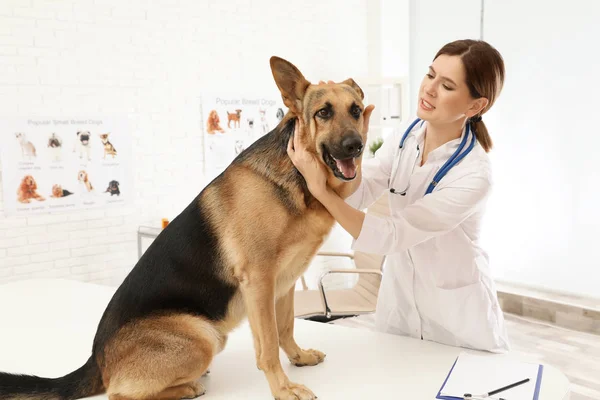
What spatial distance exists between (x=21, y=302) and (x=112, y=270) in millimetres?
2254

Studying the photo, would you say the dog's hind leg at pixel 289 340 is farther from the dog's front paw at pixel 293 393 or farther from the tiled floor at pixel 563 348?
the tiled floor at pixel 563 348

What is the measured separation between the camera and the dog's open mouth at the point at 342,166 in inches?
57.6

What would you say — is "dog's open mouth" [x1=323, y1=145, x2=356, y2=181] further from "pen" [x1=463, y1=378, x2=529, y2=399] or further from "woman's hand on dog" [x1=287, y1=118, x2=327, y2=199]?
"pen" [x1=463, y1=378, x2=529, y2=399]

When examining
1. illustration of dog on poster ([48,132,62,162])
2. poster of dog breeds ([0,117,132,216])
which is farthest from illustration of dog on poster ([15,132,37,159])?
illustration of dog on poster ([48,132,62,162])

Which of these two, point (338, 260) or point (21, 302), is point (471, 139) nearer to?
point (21, 302)

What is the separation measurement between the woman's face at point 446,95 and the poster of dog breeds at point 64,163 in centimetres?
337

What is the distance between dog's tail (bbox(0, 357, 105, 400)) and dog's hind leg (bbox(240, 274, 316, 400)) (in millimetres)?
415

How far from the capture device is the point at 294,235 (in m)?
1.45

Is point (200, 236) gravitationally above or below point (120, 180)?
above

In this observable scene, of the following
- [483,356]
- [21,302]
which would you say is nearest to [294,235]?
[483,356]

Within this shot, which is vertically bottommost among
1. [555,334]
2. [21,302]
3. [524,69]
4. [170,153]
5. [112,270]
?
[555,334]

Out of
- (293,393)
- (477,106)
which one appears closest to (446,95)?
→ (477,106)

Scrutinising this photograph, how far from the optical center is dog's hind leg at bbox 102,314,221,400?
1.33m

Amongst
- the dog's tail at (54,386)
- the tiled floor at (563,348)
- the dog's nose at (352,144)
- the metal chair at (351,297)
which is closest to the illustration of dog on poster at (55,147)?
the metal chair at (351,297)
